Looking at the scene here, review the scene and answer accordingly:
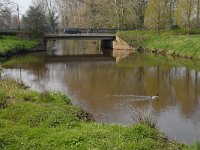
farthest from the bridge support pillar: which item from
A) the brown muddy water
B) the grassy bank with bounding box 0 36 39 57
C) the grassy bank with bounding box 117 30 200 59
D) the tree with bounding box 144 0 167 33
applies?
the brown muddy water

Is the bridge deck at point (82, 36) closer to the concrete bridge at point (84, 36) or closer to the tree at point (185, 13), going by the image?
the concrete bridge at point (84, 36)

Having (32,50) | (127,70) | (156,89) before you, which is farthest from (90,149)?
(32,50)

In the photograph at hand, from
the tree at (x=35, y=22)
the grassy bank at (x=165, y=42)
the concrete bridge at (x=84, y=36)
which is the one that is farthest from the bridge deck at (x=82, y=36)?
the grassy bank at (x=165, y=42)

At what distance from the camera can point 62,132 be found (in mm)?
13164

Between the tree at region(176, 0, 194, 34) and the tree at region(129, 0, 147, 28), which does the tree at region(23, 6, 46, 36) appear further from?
the tree at region(176, 0, 194, 34)

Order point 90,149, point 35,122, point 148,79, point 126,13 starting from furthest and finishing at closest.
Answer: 1. point 126,13
2. point 148,79
3. point 35,122
4. point 90,149

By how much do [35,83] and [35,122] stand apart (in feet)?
50.4

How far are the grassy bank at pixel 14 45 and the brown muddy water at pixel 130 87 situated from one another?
440 centimetres

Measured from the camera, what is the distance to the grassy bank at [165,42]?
161ft

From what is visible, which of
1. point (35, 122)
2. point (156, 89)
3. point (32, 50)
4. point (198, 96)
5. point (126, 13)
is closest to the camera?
point (35, 122)

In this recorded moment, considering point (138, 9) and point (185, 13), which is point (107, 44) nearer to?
point (138, 9)

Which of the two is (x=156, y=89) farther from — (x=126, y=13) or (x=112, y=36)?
(x=126, y=13)

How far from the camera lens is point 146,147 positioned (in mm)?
12227

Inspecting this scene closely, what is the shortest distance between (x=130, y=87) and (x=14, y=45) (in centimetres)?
3073
